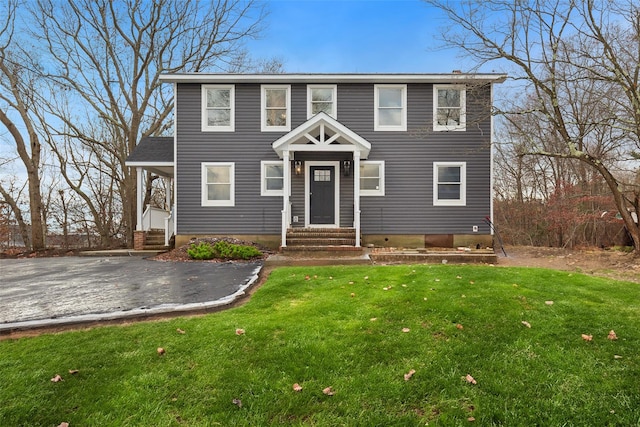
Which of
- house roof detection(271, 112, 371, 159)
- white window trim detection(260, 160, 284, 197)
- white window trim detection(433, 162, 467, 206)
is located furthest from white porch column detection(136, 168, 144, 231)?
white window trim detection(433, 162, 467, 206)

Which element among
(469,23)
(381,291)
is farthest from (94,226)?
(469,23)

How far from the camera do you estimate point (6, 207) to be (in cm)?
1487

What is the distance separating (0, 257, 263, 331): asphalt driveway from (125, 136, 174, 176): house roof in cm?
424

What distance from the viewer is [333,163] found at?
1176 cm

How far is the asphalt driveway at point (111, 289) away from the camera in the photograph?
14.6ft

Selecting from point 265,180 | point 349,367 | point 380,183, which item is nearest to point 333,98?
point 380,183

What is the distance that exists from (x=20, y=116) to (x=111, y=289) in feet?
44.9

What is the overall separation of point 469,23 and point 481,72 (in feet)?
5.74

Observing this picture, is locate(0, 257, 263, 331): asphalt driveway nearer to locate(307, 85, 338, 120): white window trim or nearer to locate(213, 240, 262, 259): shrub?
locate(213, 240, 262, 259): shrub

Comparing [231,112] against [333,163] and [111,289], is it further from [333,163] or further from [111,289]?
[111,289]

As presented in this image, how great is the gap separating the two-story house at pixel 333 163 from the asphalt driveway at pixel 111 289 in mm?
3385

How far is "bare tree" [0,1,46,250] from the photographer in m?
13.4

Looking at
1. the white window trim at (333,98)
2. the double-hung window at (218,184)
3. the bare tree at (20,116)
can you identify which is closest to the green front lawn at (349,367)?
the double-hung window at (218,184)

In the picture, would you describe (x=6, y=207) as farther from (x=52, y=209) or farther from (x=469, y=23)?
(x=469, y=23)
